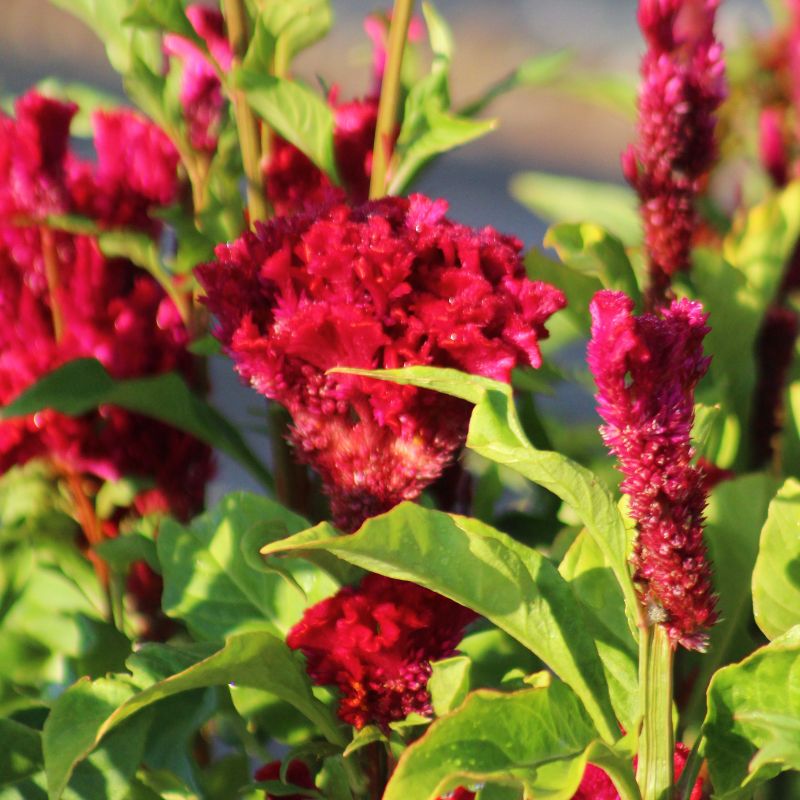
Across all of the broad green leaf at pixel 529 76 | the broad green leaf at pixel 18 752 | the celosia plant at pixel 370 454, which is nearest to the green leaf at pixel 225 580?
the celosia plant at pixel 370 454

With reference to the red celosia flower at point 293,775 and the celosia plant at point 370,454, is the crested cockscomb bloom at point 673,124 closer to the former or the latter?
the celosia plant at point 370,454

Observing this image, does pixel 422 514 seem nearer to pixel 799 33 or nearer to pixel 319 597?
pixel 319 597

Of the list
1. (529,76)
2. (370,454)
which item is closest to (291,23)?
(529,76)

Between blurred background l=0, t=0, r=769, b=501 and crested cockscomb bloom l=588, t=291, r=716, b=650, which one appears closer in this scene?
crested cockscomb bloom l=588, t=291, r=716, b=650

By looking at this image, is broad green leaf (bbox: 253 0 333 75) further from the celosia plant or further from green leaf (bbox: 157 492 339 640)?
green leaf (bbox: 157 492 339 640)

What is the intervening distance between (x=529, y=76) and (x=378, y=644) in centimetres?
45

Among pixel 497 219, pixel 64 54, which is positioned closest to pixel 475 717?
pixel 497 219

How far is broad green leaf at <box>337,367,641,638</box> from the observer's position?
1.77ft

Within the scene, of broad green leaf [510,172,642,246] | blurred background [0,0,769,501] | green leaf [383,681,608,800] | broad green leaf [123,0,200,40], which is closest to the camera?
green leaf [383,681,608,800]

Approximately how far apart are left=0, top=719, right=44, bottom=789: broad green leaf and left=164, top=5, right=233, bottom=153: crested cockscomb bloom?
1.31 ft

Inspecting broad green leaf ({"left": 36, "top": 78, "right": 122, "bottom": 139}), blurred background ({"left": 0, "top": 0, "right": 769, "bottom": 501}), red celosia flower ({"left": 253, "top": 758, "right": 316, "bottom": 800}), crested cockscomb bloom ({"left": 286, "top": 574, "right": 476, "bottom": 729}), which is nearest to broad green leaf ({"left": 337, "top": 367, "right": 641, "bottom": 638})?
crested cockscomb bloom ({"left": 286, "top": 574, "right": 476, "bottom": 729})

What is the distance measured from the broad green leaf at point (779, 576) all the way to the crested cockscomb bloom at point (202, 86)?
46 cm

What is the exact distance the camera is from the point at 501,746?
537 millimetres

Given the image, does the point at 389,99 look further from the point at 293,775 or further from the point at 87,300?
the point at 293,775
